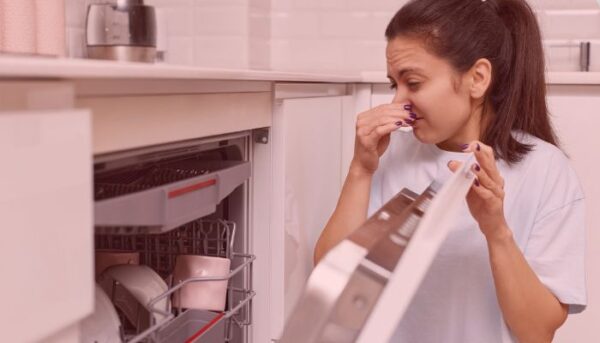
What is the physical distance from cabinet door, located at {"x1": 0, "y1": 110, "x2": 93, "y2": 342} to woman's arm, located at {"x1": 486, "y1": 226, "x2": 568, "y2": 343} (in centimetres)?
69

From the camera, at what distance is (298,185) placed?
55.1 inches

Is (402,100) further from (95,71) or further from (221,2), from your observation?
(221,2)

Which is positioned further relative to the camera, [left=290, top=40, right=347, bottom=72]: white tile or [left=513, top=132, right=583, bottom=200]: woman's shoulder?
[left=290, top=40, right=347, bottom=72]: white tile

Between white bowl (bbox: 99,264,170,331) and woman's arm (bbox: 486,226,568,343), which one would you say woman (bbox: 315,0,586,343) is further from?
white bowl (bbox: 99,264,170,331)

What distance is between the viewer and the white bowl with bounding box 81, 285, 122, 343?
955 millimetres

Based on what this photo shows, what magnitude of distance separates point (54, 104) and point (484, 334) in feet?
3.08

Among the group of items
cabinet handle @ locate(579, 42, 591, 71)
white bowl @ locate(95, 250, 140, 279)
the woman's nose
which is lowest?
white bowl @ locate(95, 250, 140, 279)

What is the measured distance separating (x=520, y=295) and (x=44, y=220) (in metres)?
0.83

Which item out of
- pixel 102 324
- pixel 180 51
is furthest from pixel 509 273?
pixel 180 51

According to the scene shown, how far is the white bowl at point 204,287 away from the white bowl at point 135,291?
8 cm

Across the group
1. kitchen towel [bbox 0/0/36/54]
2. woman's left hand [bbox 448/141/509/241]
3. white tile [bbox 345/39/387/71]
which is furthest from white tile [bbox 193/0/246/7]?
woman's left hand [bbox 448/141/509/241]

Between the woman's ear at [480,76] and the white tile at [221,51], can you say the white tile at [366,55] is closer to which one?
the white tile at [221,51]

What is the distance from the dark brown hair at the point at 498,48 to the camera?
1312 mm

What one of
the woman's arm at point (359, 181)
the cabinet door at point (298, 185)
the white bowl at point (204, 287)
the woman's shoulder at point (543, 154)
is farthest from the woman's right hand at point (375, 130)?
the white bowl at point (204, 287)
